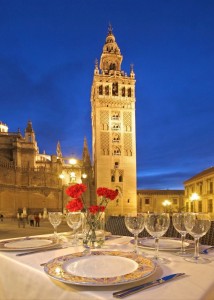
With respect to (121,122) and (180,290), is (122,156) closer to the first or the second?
(121,122)

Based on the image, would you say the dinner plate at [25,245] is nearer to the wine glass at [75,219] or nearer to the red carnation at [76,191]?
the wine glass at [75,219]

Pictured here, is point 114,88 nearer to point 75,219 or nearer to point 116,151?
point 116,151

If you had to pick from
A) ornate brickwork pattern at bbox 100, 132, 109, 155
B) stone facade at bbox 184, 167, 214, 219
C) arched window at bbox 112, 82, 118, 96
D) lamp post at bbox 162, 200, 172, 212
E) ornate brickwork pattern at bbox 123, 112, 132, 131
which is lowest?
lamp post at bbox 162, 200, 172, 212

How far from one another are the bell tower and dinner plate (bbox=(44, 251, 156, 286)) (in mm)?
35864

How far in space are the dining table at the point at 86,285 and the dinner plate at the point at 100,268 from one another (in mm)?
20

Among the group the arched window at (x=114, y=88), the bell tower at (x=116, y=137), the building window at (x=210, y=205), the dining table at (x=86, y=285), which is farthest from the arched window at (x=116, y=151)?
the dining table at (x=86, y=285)

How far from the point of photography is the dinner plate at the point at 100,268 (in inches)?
57.2

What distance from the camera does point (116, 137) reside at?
133ft

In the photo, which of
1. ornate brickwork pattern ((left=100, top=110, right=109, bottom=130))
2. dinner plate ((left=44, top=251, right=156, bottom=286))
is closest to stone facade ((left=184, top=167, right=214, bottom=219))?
ornate brickwork pattern ((left=100, top=110, right=109, bottom=130))

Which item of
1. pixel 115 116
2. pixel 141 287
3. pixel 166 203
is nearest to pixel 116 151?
pixel 115 116

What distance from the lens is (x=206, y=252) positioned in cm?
229

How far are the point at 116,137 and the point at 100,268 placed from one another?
38.9m

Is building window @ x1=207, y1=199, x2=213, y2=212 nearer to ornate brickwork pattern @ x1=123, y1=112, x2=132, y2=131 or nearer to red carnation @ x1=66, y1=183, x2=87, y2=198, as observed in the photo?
ornate brickwork pattern @ x1=123, y1=112, x2=132, y2=131

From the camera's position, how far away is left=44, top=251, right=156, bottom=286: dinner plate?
145 centimetres
